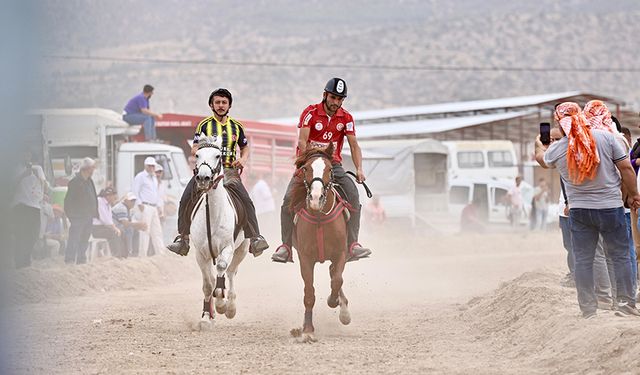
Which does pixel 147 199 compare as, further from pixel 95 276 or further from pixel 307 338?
pixel 307 338

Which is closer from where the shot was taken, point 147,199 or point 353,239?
point 353,239

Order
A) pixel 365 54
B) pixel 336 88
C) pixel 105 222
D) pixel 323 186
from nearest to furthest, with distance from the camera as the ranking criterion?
pixel 323 186 < pixel 336 88 < pixel 105 222 < pixel 365 54

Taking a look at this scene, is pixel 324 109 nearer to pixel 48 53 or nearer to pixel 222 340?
pixel 222 340

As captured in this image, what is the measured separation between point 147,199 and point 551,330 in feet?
44.4

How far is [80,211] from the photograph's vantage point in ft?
62.3

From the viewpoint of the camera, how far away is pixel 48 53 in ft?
9.06

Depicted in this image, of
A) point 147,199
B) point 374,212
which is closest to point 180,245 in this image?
point 147,199

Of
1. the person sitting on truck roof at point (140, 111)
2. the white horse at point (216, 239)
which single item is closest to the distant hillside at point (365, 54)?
the person sitting on truck roof at point (140, 111)

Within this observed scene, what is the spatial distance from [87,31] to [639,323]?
6.18 m

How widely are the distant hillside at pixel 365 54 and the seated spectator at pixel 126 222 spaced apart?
6950 centimetres

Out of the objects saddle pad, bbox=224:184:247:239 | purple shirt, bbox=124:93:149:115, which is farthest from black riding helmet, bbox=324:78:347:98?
purple shirt, bbox=124:93:149:115

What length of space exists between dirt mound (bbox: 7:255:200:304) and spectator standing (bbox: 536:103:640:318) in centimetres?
720

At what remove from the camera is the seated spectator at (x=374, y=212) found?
3294 centimetres

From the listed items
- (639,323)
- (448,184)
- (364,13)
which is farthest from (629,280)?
(364,13)
